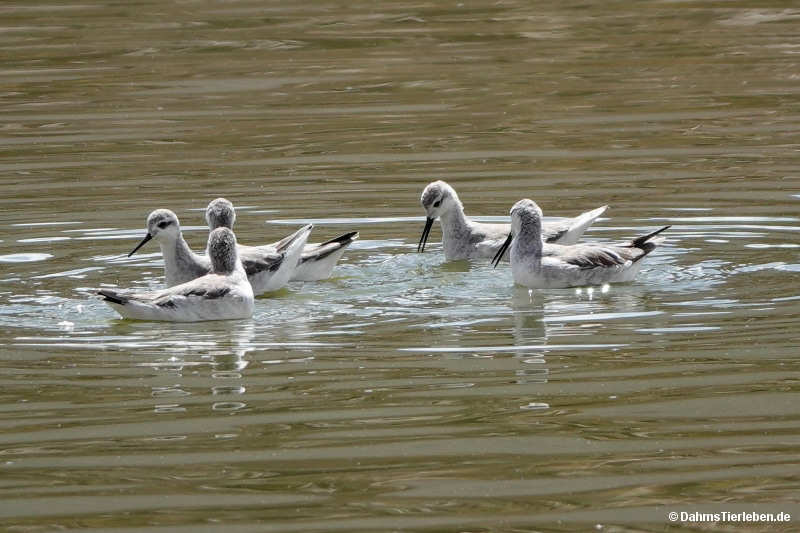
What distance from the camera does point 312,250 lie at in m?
12.7

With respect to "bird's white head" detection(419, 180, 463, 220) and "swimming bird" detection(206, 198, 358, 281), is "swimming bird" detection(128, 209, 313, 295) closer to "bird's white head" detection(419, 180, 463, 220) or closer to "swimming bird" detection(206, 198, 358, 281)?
"swimming bird" detection(206, 198, 358, 281)

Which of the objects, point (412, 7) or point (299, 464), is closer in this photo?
point (299, 464)

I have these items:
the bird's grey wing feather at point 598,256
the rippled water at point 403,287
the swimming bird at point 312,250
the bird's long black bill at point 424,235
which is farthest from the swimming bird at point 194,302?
the bird's long black bill at point 424,235

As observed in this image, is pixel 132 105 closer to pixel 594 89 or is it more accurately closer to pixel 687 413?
pixel 594 89

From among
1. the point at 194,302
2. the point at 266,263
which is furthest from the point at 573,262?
the point at 194,302

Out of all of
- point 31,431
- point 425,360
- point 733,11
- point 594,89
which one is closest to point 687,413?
point 425,360

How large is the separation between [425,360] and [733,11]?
1709 centimetres

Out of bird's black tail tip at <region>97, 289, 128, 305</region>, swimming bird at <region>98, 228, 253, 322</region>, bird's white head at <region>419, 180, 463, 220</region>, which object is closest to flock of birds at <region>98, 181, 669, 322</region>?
swimming bird at <region>98, 228, 253, 322</region>

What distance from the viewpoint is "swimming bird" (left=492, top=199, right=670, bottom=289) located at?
12.2m

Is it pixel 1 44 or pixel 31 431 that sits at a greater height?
pixel 1 44

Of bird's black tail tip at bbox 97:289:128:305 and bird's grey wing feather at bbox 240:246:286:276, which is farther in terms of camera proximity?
bird's grey wing feather at bbox 240:246:286:276

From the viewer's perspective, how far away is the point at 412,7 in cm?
2706

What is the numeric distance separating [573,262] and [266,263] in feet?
7.09

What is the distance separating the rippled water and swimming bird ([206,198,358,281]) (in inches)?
6.9
